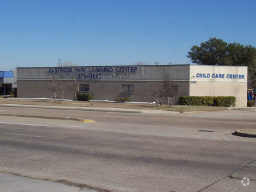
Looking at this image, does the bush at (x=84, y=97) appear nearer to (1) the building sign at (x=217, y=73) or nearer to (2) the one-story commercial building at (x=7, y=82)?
(1) the building sign at (x=217, y=73)

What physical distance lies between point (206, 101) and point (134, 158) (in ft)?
99.7

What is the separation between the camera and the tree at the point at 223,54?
79562 millimetres

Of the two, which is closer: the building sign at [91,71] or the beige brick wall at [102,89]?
the beige brick wall at [102,89]

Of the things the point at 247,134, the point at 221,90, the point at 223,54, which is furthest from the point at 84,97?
the point at 223,54

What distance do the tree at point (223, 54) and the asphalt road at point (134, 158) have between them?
61593mm

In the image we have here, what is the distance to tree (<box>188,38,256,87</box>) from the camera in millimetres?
79562

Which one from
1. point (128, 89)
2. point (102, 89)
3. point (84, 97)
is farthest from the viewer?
point (84, 97)

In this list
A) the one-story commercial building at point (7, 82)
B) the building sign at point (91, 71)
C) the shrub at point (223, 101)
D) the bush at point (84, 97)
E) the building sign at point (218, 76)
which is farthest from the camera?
the one-story commercial building at point (7, 82)

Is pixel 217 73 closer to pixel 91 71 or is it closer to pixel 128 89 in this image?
pixel 128 89

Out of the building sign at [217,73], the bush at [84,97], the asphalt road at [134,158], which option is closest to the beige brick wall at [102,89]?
the bush at [84,97]

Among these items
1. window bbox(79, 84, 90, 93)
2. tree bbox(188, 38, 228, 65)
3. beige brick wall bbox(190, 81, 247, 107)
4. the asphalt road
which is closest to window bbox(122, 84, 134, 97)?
window bbox(79, 84, 90, 93)

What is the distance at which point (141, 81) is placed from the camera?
44750mm

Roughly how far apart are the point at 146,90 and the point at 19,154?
107ft

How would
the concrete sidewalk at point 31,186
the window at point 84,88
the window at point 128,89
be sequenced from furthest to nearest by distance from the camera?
1. the window at point 84,88
2. the window at point 128,89
3. the concrete sidewalk at point 31,186
